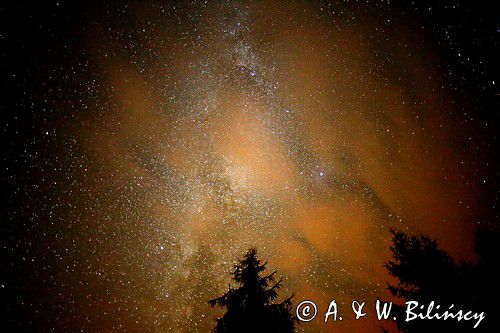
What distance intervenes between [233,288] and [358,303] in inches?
160

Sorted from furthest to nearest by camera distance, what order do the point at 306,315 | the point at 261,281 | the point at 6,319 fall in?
1. the point at 6,319
2. the point at 306,315
3. the point at 261,281

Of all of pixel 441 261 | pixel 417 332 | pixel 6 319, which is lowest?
pixel 417 332

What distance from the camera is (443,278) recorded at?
7.46 meters

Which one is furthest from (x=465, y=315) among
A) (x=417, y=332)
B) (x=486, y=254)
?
(x=486, y=254)

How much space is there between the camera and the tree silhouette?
6.97 m

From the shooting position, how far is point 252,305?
291 inches

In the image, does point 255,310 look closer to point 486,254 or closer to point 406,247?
point 406,247

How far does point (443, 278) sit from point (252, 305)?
552 centimetres

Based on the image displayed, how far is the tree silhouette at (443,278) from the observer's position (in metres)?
6.97

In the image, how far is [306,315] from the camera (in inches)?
333

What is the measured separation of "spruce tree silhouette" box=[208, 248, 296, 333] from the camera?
711 cm

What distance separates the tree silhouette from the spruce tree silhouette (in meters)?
3.54

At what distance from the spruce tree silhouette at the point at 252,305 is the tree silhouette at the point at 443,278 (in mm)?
3545

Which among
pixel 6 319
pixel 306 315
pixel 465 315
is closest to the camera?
pixel 465 315
